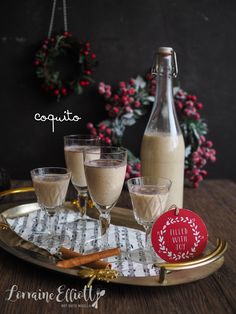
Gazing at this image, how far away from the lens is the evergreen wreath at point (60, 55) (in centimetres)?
231

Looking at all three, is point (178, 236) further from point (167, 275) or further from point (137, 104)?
point (137, 104)

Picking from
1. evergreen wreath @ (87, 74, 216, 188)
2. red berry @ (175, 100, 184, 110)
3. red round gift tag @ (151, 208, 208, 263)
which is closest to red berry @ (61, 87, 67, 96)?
evergreen wreath @ (87, 74, 216, 188)

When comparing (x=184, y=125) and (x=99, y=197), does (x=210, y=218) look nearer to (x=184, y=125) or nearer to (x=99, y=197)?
(x=99, y=197)

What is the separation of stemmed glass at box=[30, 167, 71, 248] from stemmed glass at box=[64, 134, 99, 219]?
147mm

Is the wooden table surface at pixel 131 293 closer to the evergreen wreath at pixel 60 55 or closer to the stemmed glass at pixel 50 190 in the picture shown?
the stemmed glass at pixel 50 190

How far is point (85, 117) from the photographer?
245 cm

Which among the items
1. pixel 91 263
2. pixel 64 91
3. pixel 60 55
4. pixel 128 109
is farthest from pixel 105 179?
pixel 60 55

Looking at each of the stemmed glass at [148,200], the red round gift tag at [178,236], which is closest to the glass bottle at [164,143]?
the stemmed glass at [148,200]

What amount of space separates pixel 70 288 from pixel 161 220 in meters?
0.27

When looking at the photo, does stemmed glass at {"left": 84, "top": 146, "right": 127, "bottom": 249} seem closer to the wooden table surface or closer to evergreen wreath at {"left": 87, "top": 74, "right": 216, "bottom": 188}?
the wooden table surface

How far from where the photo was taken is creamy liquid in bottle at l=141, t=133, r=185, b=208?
1.50m

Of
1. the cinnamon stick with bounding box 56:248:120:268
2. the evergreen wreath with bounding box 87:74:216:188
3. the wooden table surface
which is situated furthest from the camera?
the evergreen wreath with bounding box 87:74:216:188

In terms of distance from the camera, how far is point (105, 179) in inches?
47.1

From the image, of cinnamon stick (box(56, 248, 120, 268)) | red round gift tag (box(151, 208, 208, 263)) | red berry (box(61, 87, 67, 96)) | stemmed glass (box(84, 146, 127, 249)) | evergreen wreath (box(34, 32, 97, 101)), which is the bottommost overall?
cinnamon stick (box(56, 248, 120, 268))
